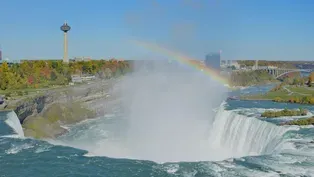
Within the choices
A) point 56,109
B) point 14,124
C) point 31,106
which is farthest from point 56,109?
point 14,124

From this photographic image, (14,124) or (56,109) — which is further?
(56,109)

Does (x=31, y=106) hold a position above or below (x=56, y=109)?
above

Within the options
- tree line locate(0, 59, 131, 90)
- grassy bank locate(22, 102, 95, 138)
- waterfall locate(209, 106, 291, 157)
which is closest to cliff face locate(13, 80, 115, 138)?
grassy bank locate(22, 102, 95, 138)

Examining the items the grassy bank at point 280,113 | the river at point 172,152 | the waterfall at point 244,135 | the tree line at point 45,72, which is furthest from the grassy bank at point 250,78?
the waterfall at point 244,135

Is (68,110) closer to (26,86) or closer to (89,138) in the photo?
(89,138)

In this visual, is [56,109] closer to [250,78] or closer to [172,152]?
[172,152]

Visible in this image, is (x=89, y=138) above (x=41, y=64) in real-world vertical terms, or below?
below

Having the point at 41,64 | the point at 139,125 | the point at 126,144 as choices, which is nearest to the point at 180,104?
the point at 139,125
